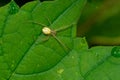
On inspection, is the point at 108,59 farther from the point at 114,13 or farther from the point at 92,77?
the point at 114,13

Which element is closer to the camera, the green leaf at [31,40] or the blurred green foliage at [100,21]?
the green leaf at [31,40]

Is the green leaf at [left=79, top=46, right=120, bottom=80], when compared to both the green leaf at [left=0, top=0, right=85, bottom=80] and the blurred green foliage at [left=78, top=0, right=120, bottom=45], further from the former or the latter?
the blurred green foliage at [left=78, top=0, right=120, bottom=45]

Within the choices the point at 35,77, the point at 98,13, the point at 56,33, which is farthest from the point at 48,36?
the point at 98,13

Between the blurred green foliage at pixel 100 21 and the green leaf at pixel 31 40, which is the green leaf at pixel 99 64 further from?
the blurred green foliage at pixel 100 21

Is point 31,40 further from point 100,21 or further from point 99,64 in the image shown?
point 100,21

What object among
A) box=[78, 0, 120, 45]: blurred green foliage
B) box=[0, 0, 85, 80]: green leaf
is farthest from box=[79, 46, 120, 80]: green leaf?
box=[78, 0, 120, 45]: blurred green foliage

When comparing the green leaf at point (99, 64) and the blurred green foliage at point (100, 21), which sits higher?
the green leaf at point (99, 64)

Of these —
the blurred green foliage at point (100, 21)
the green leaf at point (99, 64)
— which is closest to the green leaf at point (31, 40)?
the green leaf at point (99, 64)

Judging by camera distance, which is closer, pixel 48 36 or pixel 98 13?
pixel 48 36
